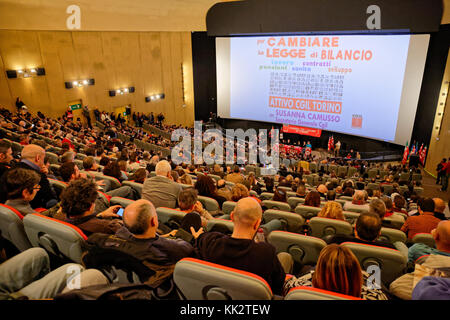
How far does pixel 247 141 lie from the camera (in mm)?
17891

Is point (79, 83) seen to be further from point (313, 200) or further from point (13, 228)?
point (13, 228)

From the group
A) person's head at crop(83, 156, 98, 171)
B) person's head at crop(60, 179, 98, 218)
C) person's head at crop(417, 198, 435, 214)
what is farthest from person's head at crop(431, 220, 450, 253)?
person's head at crop(83, 156, 98, 171)

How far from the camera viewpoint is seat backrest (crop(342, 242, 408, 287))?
85.5 inches

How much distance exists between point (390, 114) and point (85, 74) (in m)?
14.8

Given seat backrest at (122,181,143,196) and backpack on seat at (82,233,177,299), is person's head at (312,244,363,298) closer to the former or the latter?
backpack on seat at (82,233,177,299)

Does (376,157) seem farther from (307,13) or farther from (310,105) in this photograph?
(307,13)

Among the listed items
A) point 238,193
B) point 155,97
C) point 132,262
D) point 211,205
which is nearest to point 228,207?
point 211,205

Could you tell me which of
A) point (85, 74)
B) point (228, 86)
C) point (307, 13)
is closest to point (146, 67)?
point (85, 74)

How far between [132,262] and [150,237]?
222mm

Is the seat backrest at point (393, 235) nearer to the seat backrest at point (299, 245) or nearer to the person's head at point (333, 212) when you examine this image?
the person's head at point (333, 212)

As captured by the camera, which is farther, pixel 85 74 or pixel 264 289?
pixel 85 74

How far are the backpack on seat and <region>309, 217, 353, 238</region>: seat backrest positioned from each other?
185cm

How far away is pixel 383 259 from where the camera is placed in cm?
221

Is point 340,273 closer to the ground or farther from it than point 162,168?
farther from it
